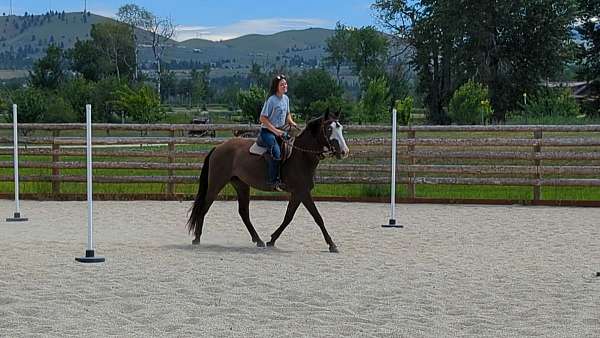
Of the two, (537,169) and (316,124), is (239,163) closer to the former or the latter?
(316,124)

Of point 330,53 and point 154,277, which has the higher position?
point 330,53

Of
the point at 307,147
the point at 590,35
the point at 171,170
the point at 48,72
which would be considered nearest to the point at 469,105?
the point at 590,35

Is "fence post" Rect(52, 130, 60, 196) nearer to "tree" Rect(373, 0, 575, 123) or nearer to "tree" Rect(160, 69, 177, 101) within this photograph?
"tree" Rect(373, 0, 575, 123)

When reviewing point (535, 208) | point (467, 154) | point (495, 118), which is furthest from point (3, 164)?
point (495, 118)

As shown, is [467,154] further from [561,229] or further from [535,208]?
[561,229]

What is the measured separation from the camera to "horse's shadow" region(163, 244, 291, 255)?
32.8 ft

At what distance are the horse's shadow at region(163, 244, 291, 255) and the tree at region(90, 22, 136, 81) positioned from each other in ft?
225

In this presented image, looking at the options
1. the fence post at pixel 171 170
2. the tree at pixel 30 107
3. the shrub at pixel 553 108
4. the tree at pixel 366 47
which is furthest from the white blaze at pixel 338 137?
the tree at pixel 366 47

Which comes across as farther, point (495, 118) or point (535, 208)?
point (495, 118)

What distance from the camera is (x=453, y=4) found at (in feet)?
166

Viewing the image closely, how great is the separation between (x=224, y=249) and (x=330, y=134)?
1.77 metres

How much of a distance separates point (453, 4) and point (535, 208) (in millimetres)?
37289

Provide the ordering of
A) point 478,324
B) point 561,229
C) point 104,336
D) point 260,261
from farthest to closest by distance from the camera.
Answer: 1. point 561,229
2. point 260,261
3. point 478,324
4. point 104,336

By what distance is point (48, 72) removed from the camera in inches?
2623
